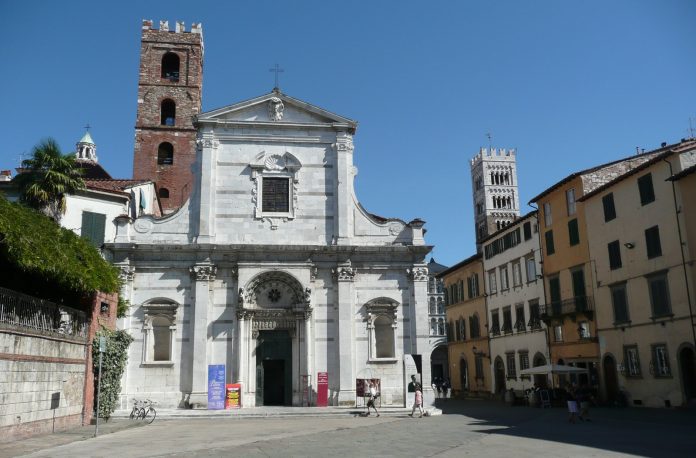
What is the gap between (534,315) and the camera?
36.9 metres

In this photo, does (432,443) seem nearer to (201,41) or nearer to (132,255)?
(132,255)

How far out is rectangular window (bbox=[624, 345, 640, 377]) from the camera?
28.1 metres

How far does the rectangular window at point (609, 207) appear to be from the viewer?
97.8 feet

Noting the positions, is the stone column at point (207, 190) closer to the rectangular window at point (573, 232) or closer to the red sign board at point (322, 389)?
the red sign board at point (322, 389)

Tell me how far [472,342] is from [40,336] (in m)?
35.7

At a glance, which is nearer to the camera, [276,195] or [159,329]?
[159,329]

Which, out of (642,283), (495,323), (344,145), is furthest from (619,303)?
(344,145)

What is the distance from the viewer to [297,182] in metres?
29.2

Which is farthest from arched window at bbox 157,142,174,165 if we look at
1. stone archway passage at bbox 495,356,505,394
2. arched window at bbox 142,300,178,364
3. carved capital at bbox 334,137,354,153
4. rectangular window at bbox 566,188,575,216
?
stone archway passage at bbox 495,356,505,394

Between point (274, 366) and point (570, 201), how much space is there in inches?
744

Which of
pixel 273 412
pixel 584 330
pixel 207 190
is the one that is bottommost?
pixel 273 412

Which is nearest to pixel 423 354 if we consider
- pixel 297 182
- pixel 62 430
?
pixel 297 182

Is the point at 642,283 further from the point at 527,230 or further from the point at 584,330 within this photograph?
the point at 527,230

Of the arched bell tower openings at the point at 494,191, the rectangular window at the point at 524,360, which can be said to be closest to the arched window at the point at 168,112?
the rectangular window at the point at 524,360
